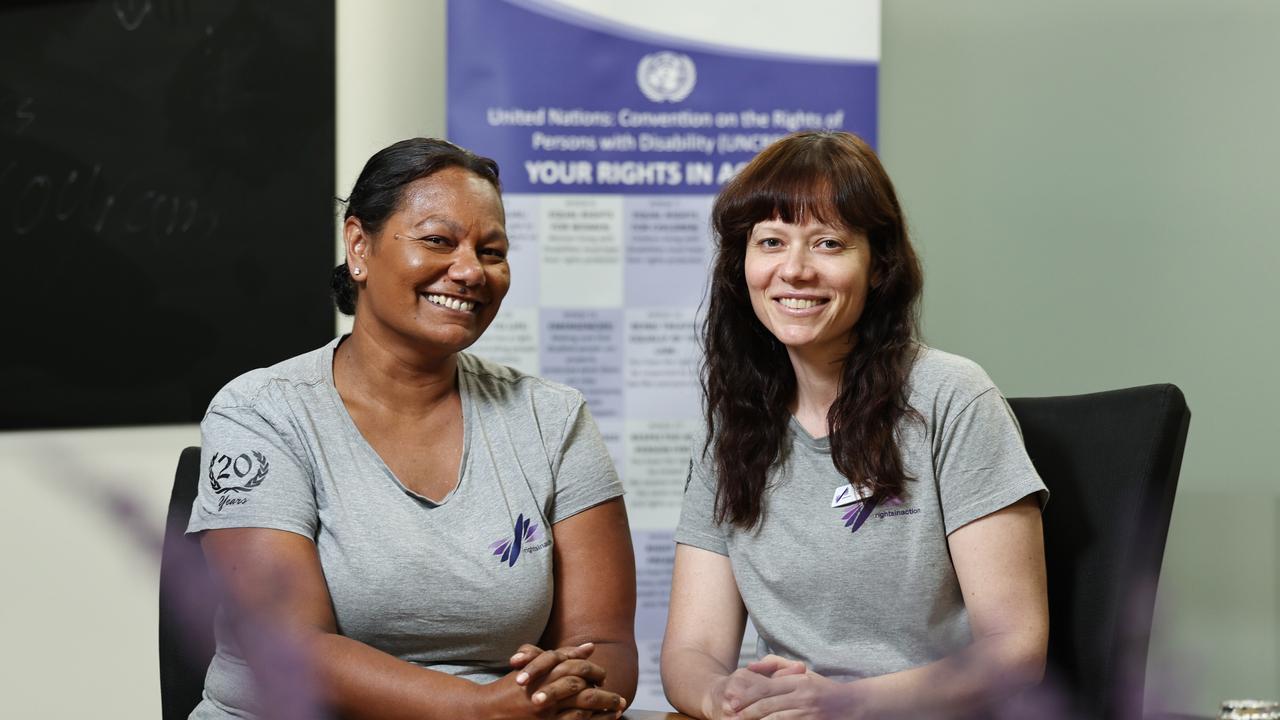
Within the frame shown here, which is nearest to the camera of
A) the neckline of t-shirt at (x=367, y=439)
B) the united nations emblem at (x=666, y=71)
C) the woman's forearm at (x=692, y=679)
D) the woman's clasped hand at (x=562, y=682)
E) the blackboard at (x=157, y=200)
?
the woman's clasped hand at (x=562, y=682)

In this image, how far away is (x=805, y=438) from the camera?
5.36 feet

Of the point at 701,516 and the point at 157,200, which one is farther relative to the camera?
the point at 157,200

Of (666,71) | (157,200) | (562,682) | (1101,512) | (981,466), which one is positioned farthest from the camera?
(666,71)

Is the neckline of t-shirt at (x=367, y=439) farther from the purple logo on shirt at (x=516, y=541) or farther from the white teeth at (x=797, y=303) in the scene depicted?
the white teeth at (x=797, y=303)

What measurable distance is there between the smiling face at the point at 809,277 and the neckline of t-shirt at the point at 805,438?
A: 0.13 metres

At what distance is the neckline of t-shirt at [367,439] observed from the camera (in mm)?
1577

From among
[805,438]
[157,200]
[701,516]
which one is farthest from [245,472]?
[157,200]

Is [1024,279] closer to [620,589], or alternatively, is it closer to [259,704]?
[620,589]

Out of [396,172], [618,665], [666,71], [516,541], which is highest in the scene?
[666,71]

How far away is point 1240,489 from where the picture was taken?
3.20 meters

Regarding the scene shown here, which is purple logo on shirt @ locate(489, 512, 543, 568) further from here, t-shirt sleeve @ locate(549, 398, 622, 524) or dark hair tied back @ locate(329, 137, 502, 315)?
dark hair tied back @ locate(329, 137, 502, 315)

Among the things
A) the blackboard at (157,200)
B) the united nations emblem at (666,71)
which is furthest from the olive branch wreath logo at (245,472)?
the united nations emblem at (666,71)

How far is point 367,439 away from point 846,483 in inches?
25.1

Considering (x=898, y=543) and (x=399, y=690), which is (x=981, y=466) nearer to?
(x=898, y=543)
